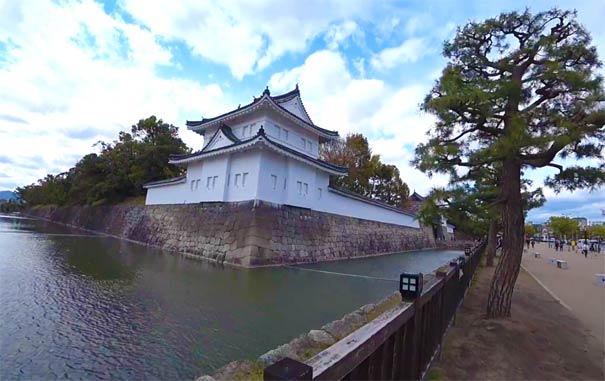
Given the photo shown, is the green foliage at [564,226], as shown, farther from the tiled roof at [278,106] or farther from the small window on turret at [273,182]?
the small window on turret at [273,182]

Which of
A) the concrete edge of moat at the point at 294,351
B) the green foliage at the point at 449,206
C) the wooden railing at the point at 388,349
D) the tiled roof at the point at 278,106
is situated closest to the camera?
the wooden railing at the point at 388,349

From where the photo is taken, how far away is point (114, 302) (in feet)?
16.3

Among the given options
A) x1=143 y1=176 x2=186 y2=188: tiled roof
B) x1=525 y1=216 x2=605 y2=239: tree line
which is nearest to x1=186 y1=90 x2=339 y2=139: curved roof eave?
x1=143 y1=176 x2=186 y2=188: tiled roof

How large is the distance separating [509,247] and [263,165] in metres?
8.42

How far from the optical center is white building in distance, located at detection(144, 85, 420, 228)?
37.6 feet

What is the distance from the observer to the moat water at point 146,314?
3074 mm

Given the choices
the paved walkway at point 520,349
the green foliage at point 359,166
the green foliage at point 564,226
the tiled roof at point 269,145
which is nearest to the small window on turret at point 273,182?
the tiled roof at point 269,145

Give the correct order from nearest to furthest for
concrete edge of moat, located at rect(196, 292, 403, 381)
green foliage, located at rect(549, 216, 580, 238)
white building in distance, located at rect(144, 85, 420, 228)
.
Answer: concrete edge of moat, located at rect(196, 292, 403, 381) < white building in distance, located at rect(144, 85, 420, 228) < green foliage, located at rect(549, 216, 580, 238)

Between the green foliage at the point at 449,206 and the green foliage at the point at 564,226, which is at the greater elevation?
the green foliage at the point at 564,226

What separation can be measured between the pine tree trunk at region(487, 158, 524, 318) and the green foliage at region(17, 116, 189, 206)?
19.9 meters

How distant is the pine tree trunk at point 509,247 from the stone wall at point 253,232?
7.06m

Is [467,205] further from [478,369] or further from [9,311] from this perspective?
[9,311]

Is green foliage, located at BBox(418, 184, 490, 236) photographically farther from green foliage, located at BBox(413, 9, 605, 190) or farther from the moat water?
the moat water

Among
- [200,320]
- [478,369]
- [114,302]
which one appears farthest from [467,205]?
[114,302]
